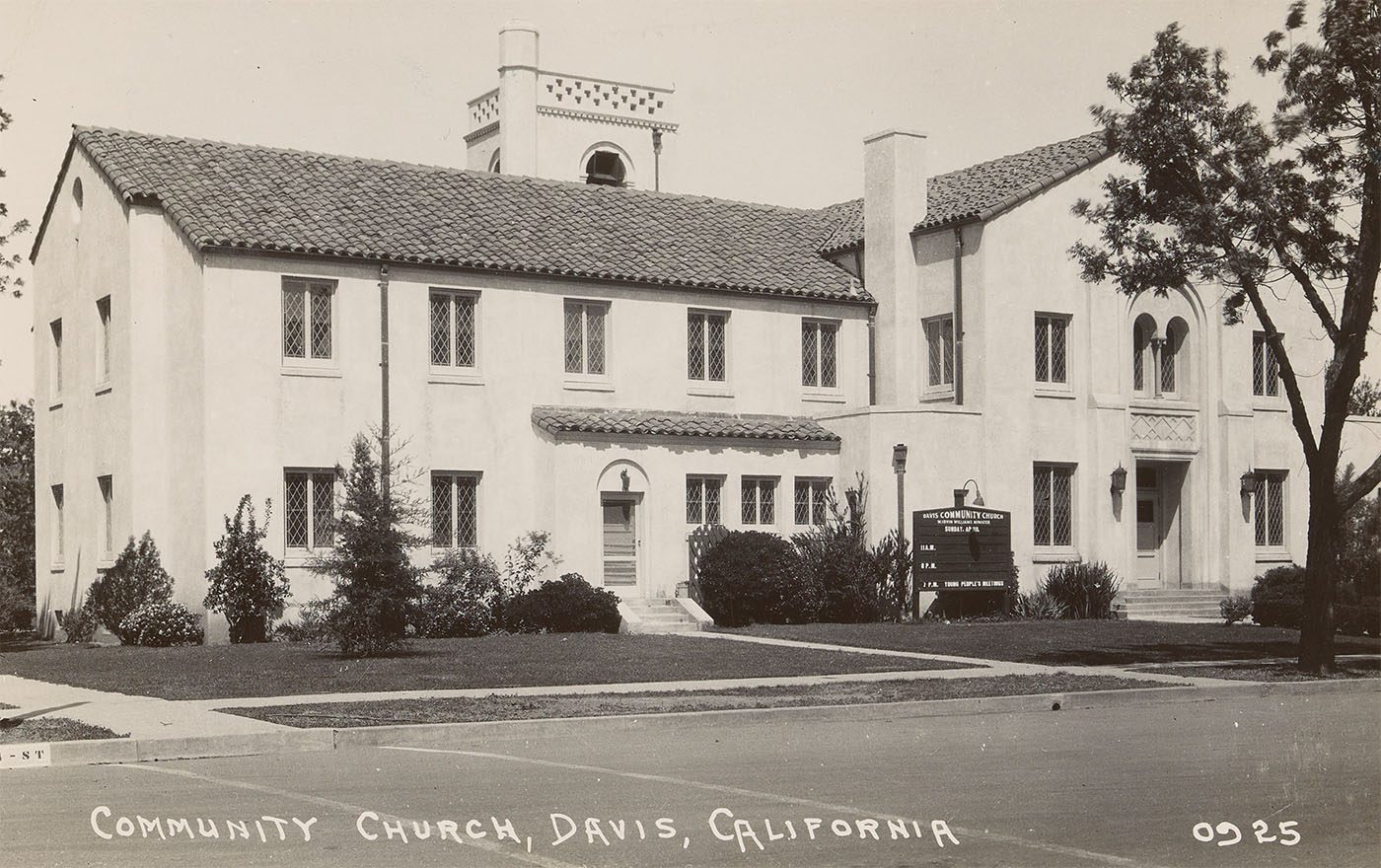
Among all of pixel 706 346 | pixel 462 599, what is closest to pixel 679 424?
pixel 706 346

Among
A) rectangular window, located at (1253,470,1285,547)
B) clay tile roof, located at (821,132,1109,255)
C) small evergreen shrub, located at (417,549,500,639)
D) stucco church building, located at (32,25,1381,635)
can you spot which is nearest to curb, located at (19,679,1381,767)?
stucco church building, located at (32,25,1381,635)

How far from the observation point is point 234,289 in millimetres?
28875

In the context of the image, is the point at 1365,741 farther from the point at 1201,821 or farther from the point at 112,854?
the point at 112,854

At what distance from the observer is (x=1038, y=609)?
33438 mm

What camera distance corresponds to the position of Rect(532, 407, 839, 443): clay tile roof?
3123 centimetres

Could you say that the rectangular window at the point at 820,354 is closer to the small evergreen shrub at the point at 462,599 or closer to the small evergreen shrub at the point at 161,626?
the small evergreen shrub at the point at 462,599

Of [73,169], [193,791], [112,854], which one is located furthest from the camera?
[73,169]

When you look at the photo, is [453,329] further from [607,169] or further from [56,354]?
[607,169]

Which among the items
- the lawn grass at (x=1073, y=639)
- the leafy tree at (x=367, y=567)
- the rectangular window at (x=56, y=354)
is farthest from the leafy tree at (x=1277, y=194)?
the rectangular window at (x=56, y=354)

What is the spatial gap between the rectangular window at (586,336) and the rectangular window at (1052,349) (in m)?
9.41

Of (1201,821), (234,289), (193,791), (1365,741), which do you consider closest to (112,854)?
(193,791)

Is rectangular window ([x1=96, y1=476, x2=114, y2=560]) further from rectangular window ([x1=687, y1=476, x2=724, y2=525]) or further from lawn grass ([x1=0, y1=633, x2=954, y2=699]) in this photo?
rectangular window ([x1=687, y1=476, x2=724, y2=525])

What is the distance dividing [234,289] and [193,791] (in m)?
18.5

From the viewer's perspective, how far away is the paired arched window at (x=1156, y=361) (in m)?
36.5
